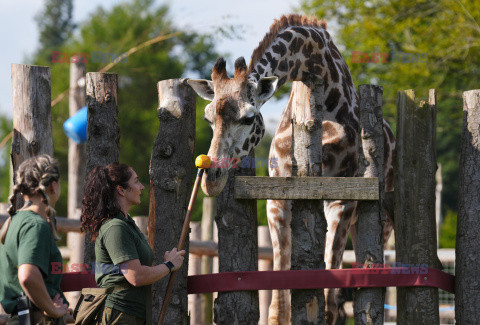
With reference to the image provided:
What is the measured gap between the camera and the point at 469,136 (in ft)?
17.1

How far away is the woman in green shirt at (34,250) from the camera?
3596mm

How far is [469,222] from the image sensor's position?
5.17 meters

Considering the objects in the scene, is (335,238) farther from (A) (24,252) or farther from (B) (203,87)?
(A) (24,252)

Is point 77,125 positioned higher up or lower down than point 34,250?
higher up

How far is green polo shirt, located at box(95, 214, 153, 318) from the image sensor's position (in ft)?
13.0

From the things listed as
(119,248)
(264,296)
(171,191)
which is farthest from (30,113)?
(264,296)

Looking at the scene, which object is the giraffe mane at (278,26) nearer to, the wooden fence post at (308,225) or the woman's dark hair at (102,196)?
the wooden fence post at (308,225)

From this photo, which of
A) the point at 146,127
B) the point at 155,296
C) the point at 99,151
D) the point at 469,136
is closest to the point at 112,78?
the point at 99,151

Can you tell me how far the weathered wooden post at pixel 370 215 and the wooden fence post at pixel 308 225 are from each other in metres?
0.29

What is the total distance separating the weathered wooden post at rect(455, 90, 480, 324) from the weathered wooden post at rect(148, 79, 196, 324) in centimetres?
206

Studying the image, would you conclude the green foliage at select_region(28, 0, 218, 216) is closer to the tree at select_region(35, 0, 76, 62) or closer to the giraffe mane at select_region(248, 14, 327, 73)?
the giraffe mane at select_region(248, 14, 327, 73)

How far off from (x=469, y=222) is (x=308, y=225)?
1235mm

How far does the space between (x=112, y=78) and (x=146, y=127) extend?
1685 cm

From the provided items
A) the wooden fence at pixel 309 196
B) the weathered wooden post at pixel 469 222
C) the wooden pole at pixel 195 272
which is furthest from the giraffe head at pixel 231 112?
the wooden pole at pixel 195 272
